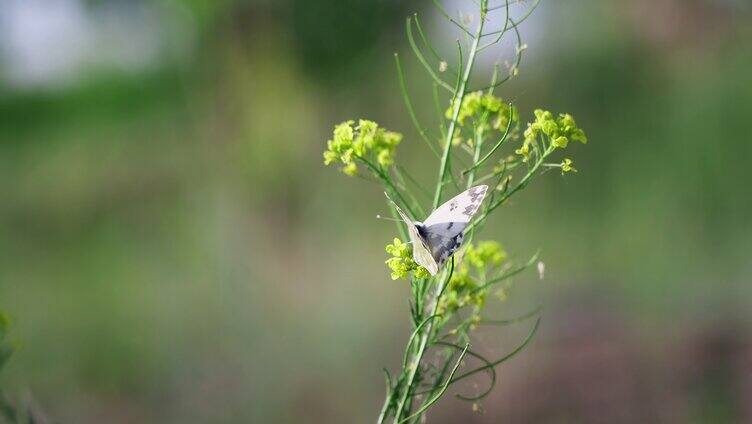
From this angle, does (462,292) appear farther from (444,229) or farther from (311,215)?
(311,215)

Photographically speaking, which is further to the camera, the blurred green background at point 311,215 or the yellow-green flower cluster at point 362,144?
the blurred green background at point 311,215

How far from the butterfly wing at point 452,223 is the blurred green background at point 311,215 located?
1923 mm

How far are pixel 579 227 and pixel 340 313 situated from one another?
86 centimetres

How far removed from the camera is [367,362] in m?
2.62

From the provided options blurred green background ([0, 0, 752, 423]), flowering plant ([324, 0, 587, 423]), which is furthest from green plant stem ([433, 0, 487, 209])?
blurred green background ([0, 0, 752, 423])

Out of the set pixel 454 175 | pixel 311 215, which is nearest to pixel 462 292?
pixel 454 175

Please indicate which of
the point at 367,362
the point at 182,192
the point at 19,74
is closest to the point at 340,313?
the point at 367,362

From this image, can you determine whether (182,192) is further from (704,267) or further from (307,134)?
(704,267)

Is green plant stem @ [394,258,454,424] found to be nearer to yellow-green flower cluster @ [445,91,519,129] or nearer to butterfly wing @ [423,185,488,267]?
butterfly wing @ [423,185,488,267]

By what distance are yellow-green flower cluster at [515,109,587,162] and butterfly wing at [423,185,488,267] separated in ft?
0.29

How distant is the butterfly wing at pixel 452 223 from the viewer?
0.50 m

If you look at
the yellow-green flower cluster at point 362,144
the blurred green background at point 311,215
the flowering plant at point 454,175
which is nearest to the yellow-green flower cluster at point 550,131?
the flowering plant at point 454,175

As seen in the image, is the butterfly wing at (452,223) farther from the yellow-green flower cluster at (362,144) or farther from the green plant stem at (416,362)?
the yellow-green flower cluster at (362,144)

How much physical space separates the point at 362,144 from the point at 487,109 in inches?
4.2
